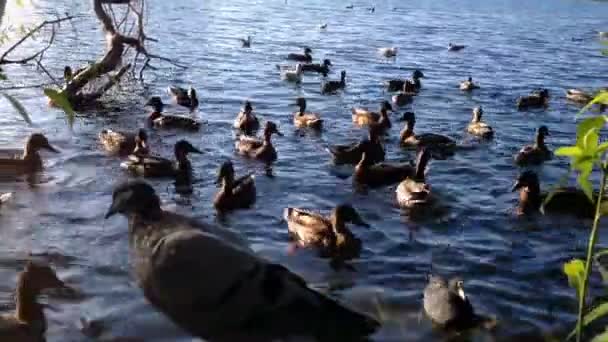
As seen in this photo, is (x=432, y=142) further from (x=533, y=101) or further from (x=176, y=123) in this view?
(x=533, y=101)

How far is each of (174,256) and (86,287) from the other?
13.1 feet

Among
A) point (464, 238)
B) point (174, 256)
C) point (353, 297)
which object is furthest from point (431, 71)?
point (174, 256)

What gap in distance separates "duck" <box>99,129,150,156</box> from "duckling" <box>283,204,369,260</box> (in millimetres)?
4720

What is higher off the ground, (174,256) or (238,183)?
(174,256)

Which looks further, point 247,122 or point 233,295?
point 247,122

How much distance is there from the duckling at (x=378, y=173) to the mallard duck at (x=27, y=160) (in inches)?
223

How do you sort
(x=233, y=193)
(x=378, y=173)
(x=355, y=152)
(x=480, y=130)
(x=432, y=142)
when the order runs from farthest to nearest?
(x=480, y=130)
(x=432, y=142)
(x=355, y=152)
(x=378, y=173)
(x=233, y=193)

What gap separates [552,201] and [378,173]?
125 inches

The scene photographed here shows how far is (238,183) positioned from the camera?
12250 millimetres

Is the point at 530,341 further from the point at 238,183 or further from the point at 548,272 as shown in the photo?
the point at 238,183

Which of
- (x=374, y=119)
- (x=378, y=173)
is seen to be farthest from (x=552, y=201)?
(x=374, y=119)

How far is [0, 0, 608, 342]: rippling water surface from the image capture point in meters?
8.73

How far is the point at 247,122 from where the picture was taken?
1694 centimetres

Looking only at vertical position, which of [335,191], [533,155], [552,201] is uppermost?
[533,155]
